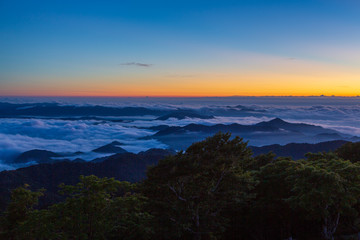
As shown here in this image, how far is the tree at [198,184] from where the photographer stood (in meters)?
16.0

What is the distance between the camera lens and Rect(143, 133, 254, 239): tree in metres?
16.0

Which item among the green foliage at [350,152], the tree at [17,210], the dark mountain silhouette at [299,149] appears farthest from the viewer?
the dark mountain silhouette at [299,149]

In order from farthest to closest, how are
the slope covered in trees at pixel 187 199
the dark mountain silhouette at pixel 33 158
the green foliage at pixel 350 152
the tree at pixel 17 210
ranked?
the dark mountain silhouette at pixel 33 158, the green foliage at pixel 350 152, the tree at pixel 17 210, the slope covered in trees at pixel 187 199

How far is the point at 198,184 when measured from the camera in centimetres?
1684

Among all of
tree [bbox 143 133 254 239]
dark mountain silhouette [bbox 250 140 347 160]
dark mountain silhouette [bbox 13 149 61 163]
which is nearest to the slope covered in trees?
tree [bbox 143 133 254 239]

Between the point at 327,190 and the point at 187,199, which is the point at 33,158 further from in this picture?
the point at 327,190

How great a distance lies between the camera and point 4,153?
195250 millimetres

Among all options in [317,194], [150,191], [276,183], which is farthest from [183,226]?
[276,183]

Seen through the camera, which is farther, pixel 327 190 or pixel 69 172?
pixel 69 172

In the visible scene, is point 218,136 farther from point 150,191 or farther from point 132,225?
point 132,225

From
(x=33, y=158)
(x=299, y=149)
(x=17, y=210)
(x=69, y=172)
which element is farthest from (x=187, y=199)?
(x=33, y=158)

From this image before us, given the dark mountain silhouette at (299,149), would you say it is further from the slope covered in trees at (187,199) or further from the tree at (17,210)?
the tree at (17,210)

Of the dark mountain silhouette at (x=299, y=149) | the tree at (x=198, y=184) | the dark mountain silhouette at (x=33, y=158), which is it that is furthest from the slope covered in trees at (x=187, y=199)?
the dark mountain silhouette at (x=33, y=158)

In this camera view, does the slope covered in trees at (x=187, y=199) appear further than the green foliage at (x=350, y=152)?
No
